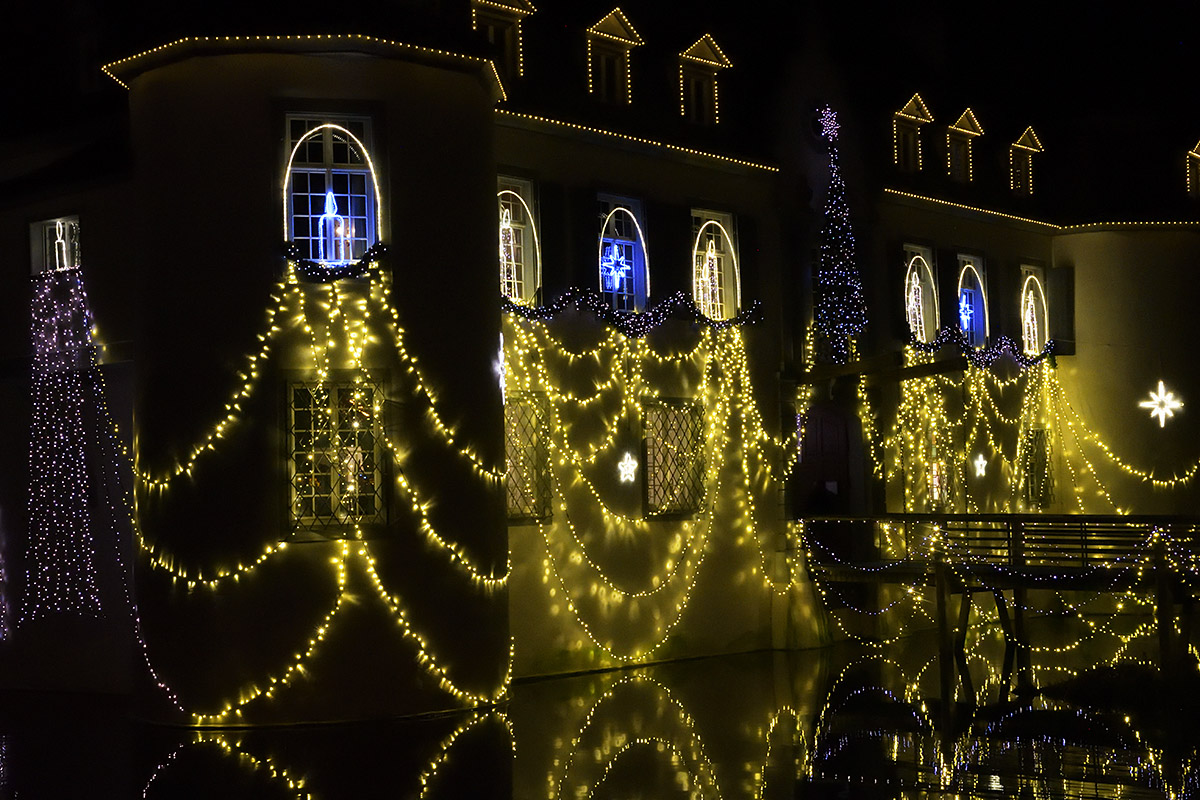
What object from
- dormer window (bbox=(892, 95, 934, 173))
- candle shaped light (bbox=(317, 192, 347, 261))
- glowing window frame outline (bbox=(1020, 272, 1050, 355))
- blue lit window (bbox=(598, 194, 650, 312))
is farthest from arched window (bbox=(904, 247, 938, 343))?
candle shaped light (bbox=(317, 192, 347, 261))

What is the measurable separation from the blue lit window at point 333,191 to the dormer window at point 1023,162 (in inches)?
586

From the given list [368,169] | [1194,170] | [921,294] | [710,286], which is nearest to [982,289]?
[921,294]

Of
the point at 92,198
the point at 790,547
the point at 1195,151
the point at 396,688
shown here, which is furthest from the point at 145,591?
the point at 1195,151

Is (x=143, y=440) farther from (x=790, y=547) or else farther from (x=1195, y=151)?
(x=1195, y=151)

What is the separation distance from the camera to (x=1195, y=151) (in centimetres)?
3097

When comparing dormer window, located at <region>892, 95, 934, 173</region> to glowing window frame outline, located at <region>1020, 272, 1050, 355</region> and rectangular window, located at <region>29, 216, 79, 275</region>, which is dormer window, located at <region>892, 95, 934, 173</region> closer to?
glowing window frame outline, located at <region>1020, 272, 1050, 355</region>

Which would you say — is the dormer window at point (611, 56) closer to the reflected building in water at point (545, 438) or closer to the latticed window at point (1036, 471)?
the reflected building in water at point (545, 438)

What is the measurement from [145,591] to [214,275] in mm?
3285

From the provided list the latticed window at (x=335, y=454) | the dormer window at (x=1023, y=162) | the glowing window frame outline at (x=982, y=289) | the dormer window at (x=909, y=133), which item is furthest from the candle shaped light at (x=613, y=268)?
the dormer window at (x=1023, y=162)

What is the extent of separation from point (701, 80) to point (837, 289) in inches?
138

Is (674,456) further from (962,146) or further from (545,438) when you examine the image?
(962,146)

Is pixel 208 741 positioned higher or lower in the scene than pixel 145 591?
lower

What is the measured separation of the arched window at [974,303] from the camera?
2831 cm

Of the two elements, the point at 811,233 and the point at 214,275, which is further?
the point at 811,233
